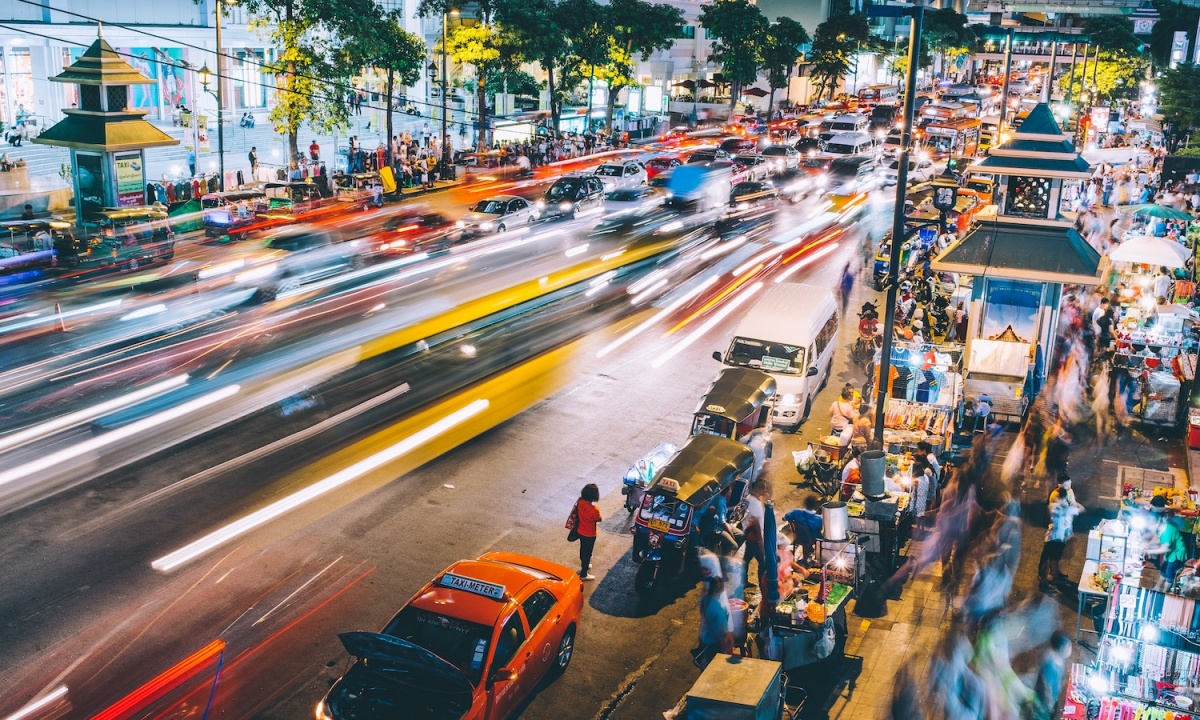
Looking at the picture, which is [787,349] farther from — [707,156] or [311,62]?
[707,156]

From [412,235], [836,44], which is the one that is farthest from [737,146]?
[836,44]

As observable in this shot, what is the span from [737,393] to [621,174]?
90.7 feet

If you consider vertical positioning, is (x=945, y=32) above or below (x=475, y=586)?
above

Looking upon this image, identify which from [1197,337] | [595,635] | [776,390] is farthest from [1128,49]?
[595,635]

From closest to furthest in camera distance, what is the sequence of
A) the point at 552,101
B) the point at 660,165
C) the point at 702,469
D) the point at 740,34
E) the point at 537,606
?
the point at 537,606 < the point at 702,469 < the point at 660,165 < the point at 552,101 < the point at 740,34

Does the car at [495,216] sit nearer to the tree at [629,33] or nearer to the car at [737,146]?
the car at [737,146]

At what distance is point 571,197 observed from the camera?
41.0 metres

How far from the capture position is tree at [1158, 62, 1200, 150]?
55.2m

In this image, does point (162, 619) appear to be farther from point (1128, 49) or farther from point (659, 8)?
point (1128, 49)

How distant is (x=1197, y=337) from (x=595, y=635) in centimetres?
1727

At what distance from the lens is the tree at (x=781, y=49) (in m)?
79.4

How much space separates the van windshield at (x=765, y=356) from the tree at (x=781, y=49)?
203 ft

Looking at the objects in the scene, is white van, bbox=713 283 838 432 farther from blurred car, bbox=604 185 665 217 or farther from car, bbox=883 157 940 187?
car, bbox=883 157 940 187

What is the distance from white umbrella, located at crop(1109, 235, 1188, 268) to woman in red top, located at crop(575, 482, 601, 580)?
1738 centimetres
